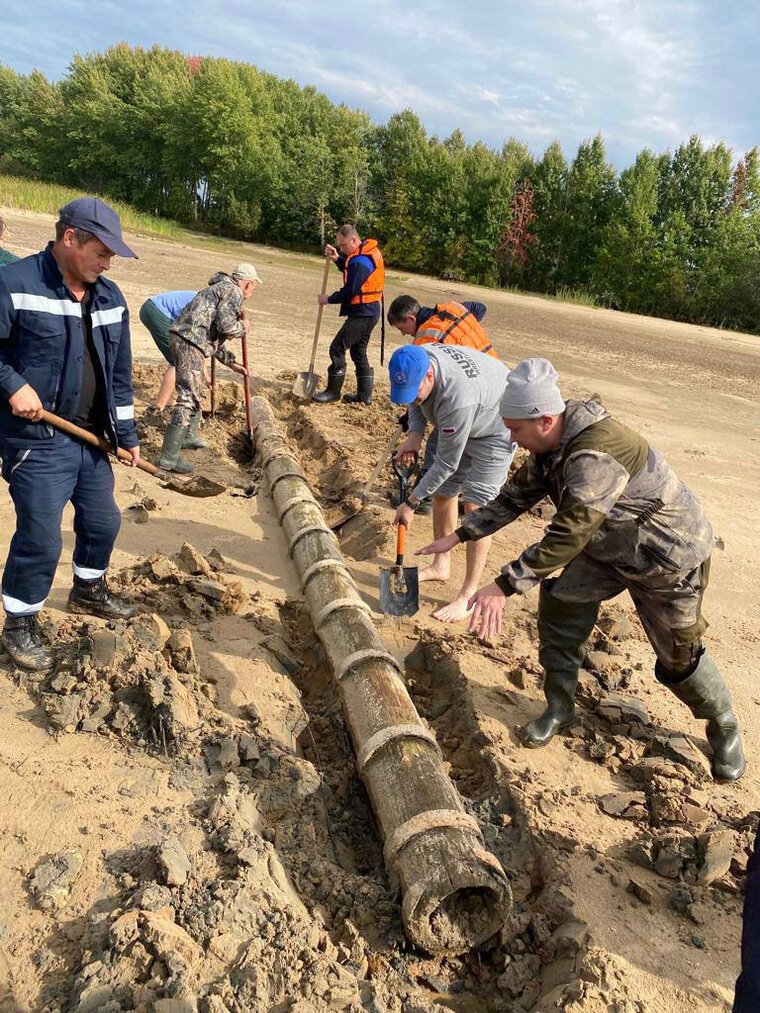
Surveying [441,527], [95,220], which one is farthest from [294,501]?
[95,220]

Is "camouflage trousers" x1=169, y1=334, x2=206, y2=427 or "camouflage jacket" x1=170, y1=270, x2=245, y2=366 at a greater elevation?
"camouflage jacket" x1=170, y1=270, x2=245, y2=366

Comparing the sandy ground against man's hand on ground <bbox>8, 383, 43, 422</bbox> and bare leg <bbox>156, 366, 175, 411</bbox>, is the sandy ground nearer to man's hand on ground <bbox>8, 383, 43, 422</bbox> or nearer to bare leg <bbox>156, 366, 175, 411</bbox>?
bare leg <bbox>156, 366, 175, 411</bbox>

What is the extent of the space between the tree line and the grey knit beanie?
31220 mm

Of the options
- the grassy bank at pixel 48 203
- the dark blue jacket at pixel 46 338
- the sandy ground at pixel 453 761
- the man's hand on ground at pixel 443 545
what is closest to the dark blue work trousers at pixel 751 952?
the sandy ground at pixel 453 761

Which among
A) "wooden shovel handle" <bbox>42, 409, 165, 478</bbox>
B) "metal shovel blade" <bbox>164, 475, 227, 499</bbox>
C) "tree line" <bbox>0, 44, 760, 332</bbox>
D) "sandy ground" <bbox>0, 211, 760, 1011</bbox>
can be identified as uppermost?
"tree line" <bbox>0, 44, 760, 332</bbox>

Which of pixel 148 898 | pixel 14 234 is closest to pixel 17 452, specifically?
pixel 148 898

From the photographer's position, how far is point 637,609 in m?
3.45

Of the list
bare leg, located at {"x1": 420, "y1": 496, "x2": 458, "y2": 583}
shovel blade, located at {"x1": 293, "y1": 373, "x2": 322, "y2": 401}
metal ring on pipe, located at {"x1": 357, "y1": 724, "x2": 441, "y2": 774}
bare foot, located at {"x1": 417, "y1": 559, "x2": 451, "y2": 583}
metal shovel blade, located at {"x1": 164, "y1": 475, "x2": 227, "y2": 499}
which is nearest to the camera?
metal ring on pipe, located at {"x1": 357, "y1": 724, "x2": 441, "y2": 774}

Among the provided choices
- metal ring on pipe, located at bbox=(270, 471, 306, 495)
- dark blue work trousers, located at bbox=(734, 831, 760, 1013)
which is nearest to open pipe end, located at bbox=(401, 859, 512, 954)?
dark blue work trousers, located at bbox=(734, 831, 760, 1013)

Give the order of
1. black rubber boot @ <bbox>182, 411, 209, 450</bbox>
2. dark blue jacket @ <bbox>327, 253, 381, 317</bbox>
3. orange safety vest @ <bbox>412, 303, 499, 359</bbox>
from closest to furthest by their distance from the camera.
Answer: orange safety vest @ <bbox>412, 303, 499, 359</bbox>
black rubber boot @ <bbox>182, 411, 209, 450</bbox>
dark blue jacket @ <bbox>327, 253, 381, 317</bbox>

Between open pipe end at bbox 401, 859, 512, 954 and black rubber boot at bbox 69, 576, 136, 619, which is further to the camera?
black rubber boot at bbox 69, 576, 136, 619

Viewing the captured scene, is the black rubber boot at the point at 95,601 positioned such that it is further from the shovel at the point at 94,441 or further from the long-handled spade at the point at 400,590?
the long-handled spade at the point at 400,590

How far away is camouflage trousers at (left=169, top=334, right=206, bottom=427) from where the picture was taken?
6.33 metres

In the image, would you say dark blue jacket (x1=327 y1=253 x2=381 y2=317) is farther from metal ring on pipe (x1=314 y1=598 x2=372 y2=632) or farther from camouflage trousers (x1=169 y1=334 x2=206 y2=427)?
metal ring on pipe (x1=314 y1=598 x2=372 y2=632)
